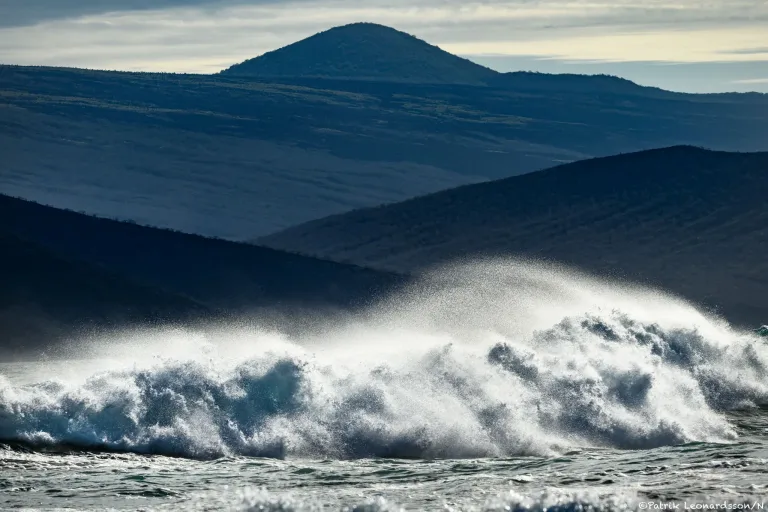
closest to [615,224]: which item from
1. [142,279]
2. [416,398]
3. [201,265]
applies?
[201,265]

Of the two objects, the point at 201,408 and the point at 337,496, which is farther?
the point at 201,408

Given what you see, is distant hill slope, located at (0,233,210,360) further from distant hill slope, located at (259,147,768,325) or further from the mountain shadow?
distant hill slope, located at (259,147,768,325)

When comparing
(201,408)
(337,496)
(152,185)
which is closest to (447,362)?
(201,408)

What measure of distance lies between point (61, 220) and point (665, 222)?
39.4m

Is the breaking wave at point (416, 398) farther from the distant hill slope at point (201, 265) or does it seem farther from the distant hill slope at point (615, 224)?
the distant hill slope at point (615, 224)

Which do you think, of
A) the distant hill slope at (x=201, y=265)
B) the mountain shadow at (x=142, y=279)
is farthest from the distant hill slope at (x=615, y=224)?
the distant hill slope at (x=201, y=265)

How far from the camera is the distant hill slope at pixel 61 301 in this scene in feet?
157

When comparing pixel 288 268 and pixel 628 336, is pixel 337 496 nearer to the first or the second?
pixel 628 336

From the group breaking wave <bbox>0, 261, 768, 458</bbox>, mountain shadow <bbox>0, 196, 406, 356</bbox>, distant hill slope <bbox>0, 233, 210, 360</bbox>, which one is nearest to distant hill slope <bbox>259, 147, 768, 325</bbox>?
mountain shadow <bbox>0, 196, 406, 356</bbox>

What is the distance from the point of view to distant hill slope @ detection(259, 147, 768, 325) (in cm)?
7625

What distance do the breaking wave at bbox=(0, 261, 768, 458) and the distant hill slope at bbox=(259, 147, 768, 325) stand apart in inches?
1413

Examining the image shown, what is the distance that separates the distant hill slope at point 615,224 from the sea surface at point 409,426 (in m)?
36.8

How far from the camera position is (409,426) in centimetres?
2755

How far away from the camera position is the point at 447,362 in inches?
1203
